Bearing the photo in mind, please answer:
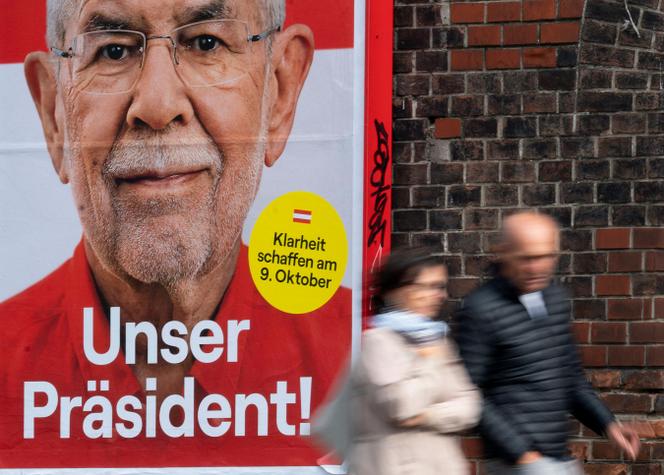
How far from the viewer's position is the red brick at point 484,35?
19.9 ft

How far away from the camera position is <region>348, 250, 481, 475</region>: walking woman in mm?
3457

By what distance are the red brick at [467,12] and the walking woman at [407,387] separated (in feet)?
9.12

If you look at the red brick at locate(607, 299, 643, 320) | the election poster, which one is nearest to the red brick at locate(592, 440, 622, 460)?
the red brick at locate(607, 299, 643, 320)

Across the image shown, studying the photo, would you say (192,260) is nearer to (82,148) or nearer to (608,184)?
(82,148)

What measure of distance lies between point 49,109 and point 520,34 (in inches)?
99.6

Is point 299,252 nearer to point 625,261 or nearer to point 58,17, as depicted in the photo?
point 625,261

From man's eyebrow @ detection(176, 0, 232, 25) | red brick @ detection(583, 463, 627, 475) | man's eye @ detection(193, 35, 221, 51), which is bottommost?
red brick @ detection(583, 463, 627, 475)

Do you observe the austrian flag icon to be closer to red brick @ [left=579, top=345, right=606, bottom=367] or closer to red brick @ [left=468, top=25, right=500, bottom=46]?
red brick @ [left=468, top=25, right=500, bottom=46]

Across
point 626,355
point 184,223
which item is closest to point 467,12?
point 184,223

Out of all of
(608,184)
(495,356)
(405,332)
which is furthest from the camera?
(608,184)

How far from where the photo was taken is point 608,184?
603 centimetres

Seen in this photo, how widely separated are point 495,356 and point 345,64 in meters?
2.57

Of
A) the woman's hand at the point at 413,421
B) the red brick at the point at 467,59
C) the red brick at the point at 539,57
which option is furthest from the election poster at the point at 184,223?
the woman's hand at the point at 413,421

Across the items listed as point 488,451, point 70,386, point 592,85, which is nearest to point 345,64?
point 592,85
